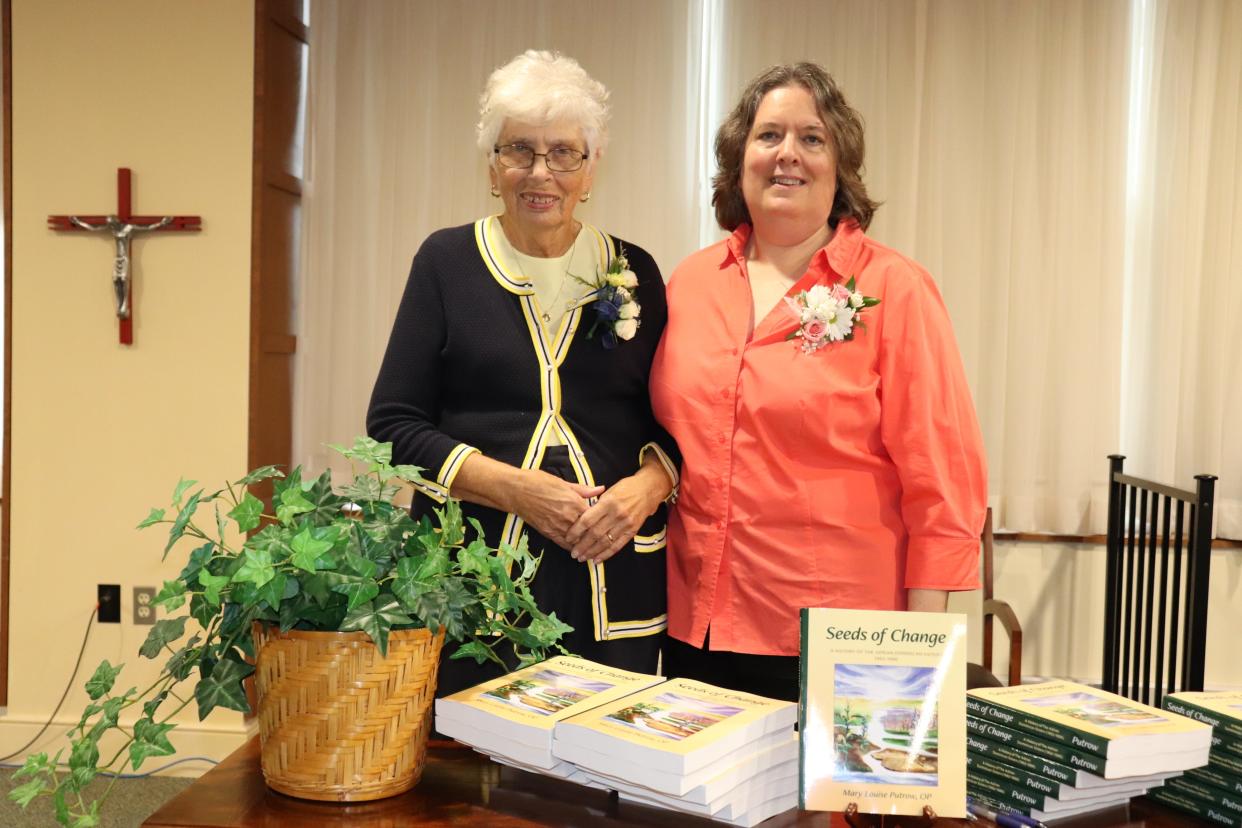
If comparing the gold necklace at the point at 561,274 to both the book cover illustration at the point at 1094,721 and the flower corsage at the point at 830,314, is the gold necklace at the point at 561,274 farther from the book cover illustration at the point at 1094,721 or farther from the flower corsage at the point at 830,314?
the book cover illustration at the point at 1094,721

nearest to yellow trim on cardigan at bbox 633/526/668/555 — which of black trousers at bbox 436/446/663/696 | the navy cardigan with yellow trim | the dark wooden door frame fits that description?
the navy cardigan with yellow trim

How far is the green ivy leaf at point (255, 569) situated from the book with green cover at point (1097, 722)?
807mm

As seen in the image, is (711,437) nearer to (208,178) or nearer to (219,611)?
(219,611)

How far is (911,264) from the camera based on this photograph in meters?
1.94

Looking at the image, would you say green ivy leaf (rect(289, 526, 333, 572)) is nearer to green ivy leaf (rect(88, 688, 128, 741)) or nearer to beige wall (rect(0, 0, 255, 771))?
green ivy leaf (rect(88, 688, 128, 741))

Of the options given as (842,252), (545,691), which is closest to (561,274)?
(842,252)

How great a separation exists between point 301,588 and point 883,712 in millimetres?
619

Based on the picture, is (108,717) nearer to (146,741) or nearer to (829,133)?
(146,741)

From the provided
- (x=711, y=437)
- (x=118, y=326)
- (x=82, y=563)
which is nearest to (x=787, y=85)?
(x=711, y=437)

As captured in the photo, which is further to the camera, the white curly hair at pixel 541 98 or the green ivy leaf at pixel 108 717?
the white curly hair at pixel 541 98

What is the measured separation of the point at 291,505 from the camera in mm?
1203

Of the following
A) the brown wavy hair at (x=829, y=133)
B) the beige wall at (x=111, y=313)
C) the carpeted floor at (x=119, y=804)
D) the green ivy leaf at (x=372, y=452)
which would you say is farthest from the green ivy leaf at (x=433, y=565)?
the beige wall at (x=111, y=313)

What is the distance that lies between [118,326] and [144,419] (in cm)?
32

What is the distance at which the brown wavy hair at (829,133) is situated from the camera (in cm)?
195
